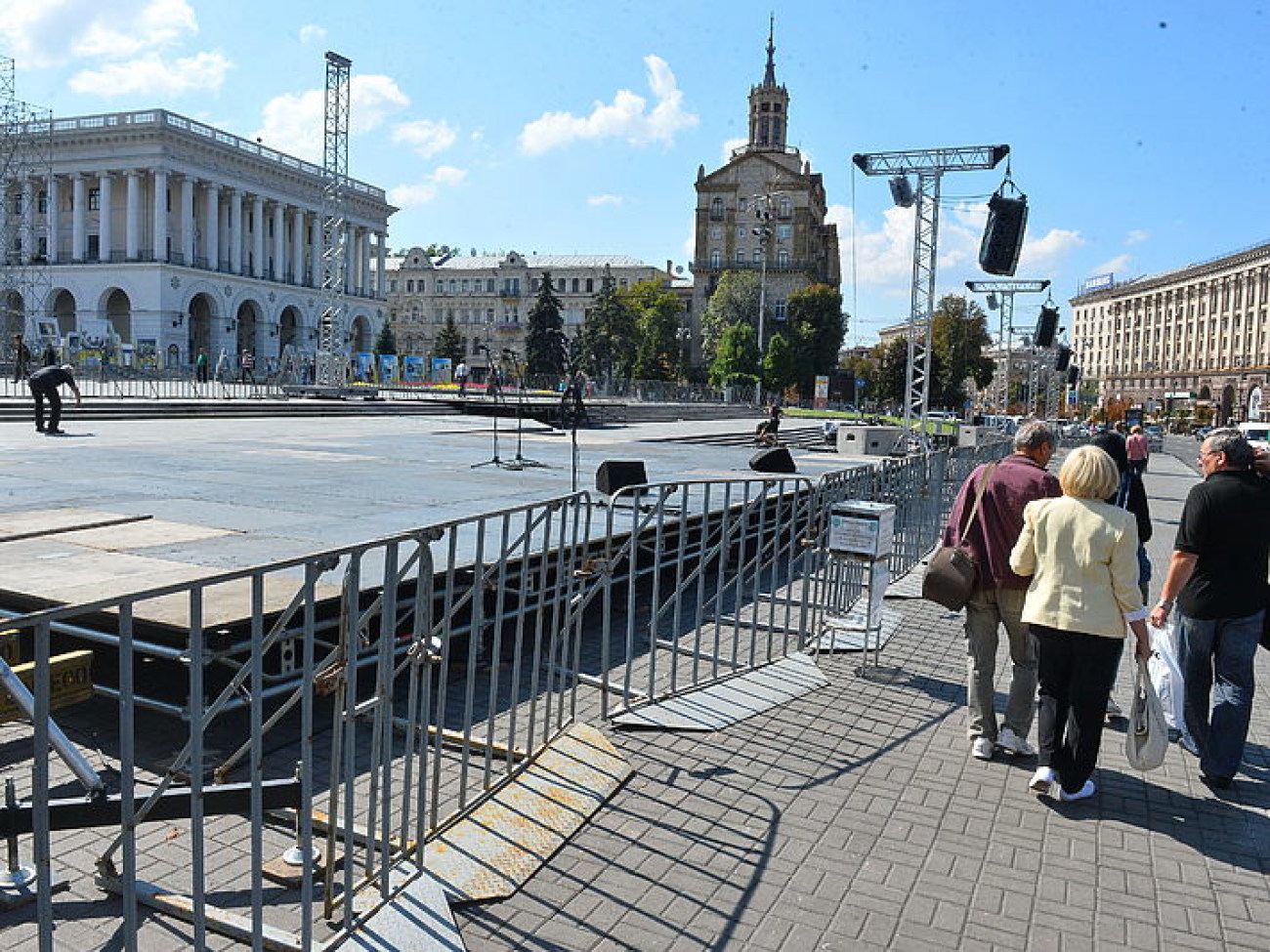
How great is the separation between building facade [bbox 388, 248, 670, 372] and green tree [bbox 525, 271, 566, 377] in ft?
128

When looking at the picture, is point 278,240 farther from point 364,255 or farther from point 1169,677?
point 1169,677

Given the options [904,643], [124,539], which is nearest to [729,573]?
[904,643]

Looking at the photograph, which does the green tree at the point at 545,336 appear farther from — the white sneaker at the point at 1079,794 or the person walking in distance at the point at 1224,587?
the white sneaker at the point at 1079,794

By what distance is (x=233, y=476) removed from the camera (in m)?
12.7

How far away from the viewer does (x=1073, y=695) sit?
504 centimetres

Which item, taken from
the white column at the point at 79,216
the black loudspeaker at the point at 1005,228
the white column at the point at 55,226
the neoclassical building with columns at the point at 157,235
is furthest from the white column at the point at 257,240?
the black loudspeaker at the point at 1005,228

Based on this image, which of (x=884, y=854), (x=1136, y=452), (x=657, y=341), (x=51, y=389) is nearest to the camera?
(x=884, y=854)

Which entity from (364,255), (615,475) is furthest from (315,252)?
(615,475)

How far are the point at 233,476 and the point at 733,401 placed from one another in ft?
199

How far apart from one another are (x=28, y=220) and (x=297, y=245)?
2084 cm

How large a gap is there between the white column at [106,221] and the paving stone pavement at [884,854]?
82697mm

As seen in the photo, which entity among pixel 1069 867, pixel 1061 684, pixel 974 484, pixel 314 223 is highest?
pixel 314 223

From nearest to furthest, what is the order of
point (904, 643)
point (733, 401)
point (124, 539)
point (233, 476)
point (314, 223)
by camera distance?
1. point (124, 539)
2. point (904, 643)
3. point (233, 476)
4. point (733, 401)
5. point (314, 223)

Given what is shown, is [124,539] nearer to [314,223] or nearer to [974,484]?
[974,484]
